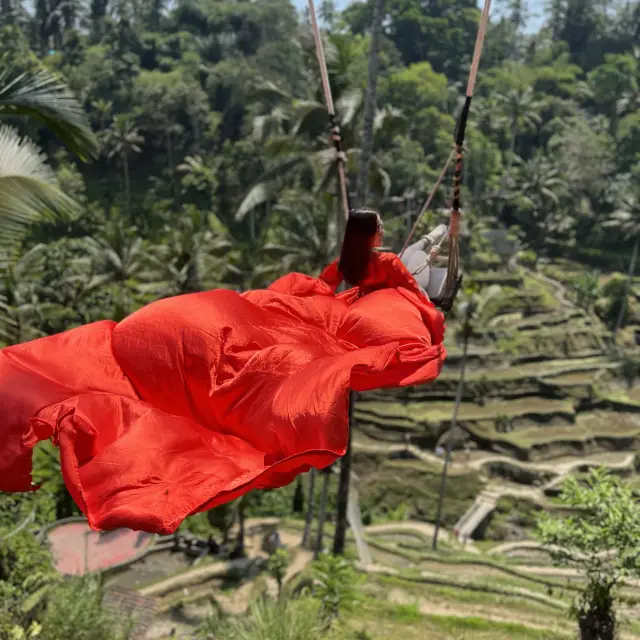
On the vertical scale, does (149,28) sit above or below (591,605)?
above

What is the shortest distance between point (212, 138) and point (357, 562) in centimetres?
4501

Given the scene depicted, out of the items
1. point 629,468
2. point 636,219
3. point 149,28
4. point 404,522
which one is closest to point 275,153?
point 404,522

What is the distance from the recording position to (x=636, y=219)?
3959 cm

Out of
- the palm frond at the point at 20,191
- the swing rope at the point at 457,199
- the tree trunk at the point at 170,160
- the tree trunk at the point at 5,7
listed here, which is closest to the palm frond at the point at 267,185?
the palm frond at the point at 20,191

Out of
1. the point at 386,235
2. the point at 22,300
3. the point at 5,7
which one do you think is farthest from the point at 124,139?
the point at 386,235

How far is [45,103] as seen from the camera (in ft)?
18.1

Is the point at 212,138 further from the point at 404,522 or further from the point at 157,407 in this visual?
the point at 157,407

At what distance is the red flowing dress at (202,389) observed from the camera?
318 centimetres

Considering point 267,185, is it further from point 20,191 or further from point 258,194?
point 20,191

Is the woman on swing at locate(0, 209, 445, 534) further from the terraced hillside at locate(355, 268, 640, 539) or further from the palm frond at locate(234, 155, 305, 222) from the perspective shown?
the terraced hillside at locate(355, 268, 640, 539)

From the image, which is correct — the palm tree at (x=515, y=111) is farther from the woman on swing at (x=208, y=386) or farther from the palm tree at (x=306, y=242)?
the woman on swing at (x=208, y=386)

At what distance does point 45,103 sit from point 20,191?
727 millimetres

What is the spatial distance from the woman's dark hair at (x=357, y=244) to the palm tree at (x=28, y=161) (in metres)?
2.24

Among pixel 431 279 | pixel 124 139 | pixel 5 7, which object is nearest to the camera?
pixel 431 279
